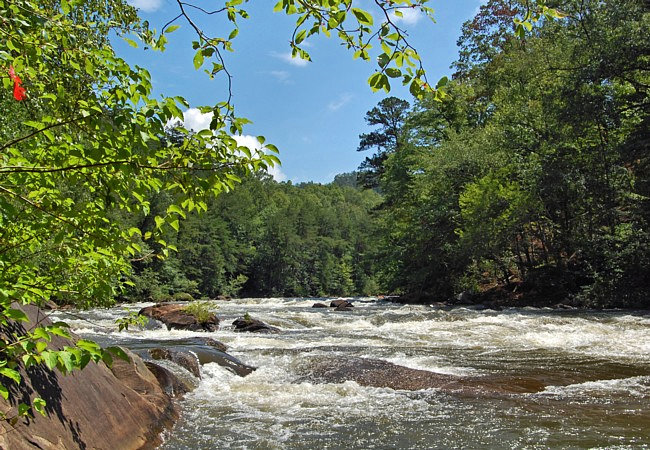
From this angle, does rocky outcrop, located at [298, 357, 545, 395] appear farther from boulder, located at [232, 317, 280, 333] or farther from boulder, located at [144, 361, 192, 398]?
boulder, located at [232, 317, 280, 333]

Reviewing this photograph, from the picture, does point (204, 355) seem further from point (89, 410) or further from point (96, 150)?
point (96, 150)

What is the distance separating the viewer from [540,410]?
6215mm

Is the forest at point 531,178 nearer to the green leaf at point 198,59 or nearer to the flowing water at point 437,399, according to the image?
the green leaf at point 198,59

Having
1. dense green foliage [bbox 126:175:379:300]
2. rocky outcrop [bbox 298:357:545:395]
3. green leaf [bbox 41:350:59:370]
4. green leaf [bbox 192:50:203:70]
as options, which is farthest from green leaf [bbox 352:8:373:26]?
dense green foliage [bbox 126:175:379:300]

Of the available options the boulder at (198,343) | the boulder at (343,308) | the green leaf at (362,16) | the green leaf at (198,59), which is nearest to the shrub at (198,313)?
the boulder at (198,343)

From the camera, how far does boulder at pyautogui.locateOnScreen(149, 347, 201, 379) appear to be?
8.35 metres

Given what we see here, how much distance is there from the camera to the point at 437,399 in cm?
692

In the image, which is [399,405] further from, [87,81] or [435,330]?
[435,330]

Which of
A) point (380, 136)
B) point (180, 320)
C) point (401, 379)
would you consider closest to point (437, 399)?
point (401, 379)

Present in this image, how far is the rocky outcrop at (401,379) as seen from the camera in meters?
7.36

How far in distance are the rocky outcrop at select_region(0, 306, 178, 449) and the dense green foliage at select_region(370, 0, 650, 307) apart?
10360 millimetres

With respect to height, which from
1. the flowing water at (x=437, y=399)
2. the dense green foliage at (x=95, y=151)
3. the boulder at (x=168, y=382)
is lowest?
the flowing water at (x=437, y=399)

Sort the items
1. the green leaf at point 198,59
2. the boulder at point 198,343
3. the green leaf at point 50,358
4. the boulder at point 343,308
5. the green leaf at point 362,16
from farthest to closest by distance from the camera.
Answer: the boulder at point 343,308 < the boulder at point 198,343 < the green leaf at point 198,59 < the green leaf at point 362,16 < the green leaf at point 50,358

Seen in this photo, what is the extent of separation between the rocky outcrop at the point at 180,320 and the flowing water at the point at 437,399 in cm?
240
